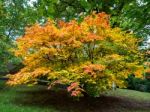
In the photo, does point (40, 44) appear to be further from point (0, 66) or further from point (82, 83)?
point (0, 66)

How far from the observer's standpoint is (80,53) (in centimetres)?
1684

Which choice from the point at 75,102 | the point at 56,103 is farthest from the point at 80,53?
the point at 56,103

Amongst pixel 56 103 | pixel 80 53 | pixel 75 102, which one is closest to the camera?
pixel 80 53

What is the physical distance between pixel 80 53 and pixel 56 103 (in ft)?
9.00

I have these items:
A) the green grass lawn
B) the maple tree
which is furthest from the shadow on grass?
the maple tree

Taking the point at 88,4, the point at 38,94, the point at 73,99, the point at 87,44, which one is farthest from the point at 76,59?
the point at 88,4

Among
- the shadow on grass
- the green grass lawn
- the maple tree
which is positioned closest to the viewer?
the maple tree

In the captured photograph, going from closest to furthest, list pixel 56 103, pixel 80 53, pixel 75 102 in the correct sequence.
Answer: pixel 80 53 < pixel 56 103 < pixel 75 102

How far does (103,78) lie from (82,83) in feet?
3.22

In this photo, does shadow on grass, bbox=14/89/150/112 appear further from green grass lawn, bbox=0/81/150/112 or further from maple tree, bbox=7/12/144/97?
maple tree, bbox=7/12/144/97

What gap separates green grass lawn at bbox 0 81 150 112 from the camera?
1580 centimetres

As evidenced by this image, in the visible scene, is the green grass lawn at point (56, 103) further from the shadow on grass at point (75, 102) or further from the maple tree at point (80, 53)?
the maple tree at point (80, 53)

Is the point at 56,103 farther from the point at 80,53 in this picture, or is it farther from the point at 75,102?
the point at 80,53

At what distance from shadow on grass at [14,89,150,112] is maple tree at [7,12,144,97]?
2.91 feet
